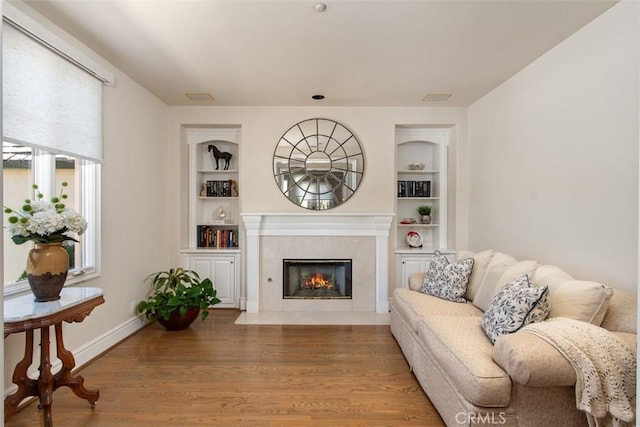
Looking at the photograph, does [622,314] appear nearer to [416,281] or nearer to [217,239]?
[416,281]

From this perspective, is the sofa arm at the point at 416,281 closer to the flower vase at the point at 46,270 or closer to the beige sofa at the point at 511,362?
the beige sofa at the point at 511,362

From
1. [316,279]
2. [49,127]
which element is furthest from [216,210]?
[49,127]

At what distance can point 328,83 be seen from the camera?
3.50 metres

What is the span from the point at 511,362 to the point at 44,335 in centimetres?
254

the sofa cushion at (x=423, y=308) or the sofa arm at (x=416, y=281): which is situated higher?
the sofa arm at (x=416, y=281)

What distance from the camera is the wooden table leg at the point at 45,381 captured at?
1979 mm

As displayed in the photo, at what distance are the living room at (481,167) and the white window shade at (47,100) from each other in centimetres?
23

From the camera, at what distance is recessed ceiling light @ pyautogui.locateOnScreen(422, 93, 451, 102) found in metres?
3.85

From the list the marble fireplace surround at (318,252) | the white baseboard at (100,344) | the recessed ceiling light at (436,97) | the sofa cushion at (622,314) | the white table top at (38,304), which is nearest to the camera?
the white table top at (38,304)

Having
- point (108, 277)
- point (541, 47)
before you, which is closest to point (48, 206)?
point (108, 277)

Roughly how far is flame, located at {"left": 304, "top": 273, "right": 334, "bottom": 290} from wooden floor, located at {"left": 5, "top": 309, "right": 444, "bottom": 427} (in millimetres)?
901

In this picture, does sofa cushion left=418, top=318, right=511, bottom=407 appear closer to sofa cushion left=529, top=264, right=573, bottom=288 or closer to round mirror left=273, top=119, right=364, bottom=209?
sofa cushion left=529, top=264, right=573, bottom=288

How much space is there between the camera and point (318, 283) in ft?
14.5

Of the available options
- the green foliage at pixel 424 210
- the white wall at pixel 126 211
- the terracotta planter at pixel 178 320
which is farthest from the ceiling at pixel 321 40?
the terracotta planter at pixel 178 320
